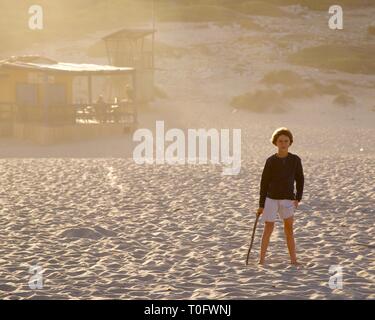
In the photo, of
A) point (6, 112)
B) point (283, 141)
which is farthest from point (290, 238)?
point (6, 112)

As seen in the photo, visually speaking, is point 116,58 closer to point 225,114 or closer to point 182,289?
point 225,114

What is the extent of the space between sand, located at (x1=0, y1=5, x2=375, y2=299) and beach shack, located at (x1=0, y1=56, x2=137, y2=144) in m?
1.52

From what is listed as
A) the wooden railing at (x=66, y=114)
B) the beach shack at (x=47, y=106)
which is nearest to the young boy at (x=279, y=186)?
the beach shack at (x=47, y=106)

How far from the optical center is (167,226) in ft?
35.4

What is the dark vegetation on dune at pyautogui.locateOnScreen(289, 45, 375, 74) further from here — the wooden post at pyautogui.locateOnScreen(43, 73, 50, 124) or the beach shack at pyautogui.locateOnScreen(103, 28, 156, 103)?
the wooden post at pyautogui.locateOnScreen(43, 73, 50, 124)

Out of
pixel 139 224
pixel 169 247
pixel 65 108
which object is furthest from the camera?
pixel 65 108

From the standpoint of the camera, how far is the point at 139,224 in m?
10.9

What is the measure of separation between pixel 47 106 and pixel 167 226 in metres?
16.2

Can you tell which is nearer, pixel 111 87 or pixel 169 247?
pixel 169 247

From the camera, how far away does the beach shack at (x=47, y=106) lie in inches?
1029

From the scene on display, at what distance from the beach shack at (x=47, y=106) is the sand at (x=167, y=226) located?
152 centimetres
